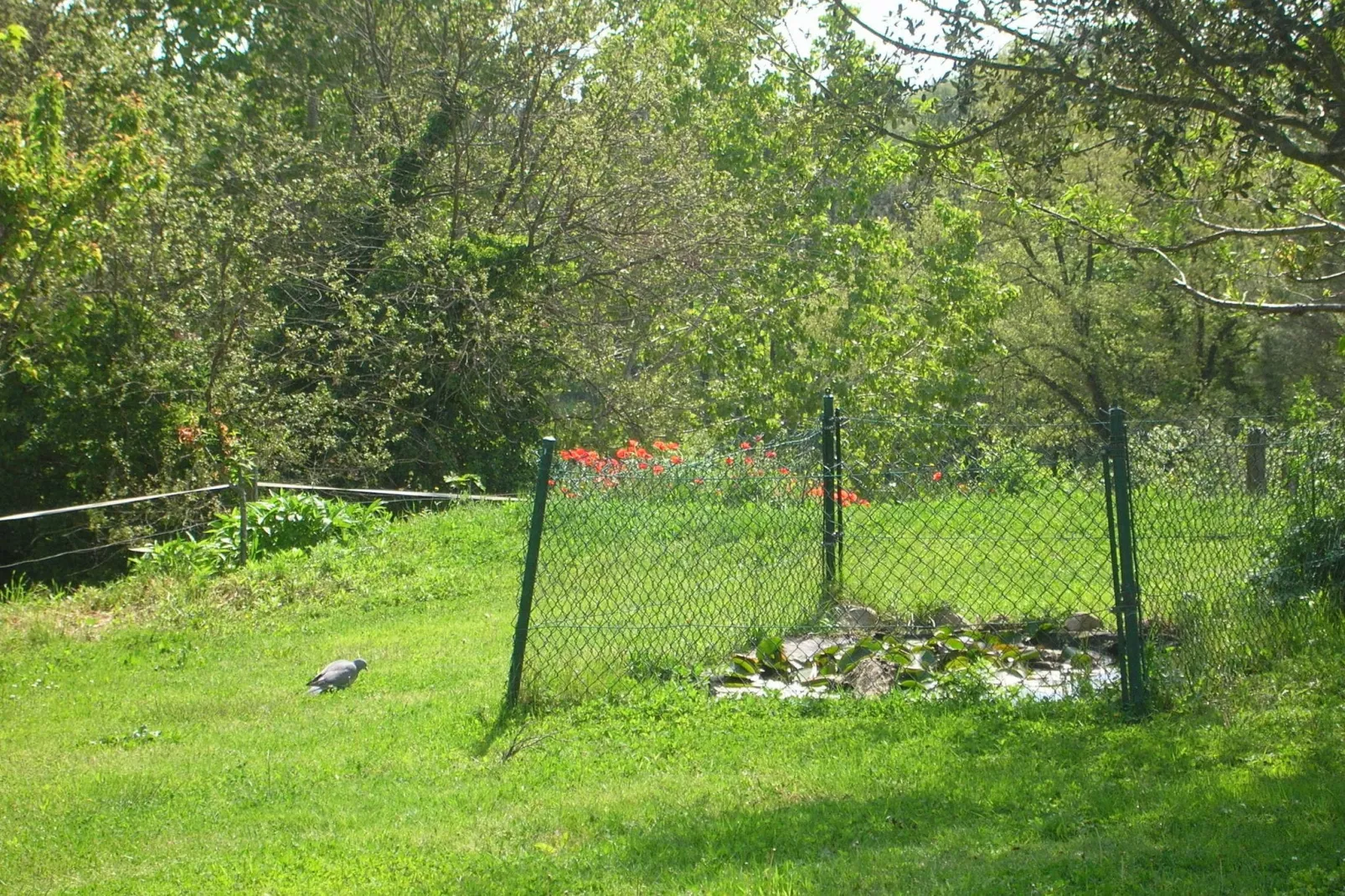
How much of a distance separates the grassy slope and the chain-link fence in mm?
424

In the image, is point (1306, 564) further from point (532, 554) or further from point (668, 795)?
point (532, 554)

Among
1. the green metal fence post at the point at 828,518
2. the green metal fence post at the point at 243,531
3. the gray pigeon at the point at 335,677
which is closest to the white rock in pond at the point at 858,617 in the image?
the green metal fence post at the point at 828,518

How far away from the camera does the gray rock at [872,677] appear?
22.3ft

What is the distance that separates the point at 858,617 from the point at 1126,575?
1860mm

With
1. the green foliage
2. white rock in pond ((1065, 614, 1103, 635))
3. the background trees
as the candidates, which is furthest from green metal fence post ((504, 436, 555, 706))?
the background trees

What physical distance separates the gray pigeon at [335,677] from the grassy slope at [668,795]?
120mm

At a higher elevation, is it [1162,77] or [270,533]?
[1162,77]

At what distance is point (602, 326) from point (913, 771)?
15.7 meters

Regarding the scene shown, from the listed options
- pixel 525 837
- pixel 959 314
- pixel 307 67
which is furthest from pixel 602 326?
pixel 525 837

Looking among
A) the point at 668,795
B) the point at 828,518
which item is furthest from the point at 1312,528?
the point at 668,795

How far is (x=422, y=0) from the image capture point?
2102 cm

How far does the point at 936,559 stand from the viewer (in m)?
8.09

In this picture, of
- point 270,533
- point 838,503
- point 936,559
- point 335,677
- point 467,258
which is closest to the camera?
point 838,503

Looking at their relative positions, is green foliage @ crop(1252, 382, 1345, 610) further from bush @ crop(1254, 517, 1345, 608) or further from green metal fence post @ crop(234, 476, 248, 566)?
green metal fence post @ crop(234, 476, 248, 566)
